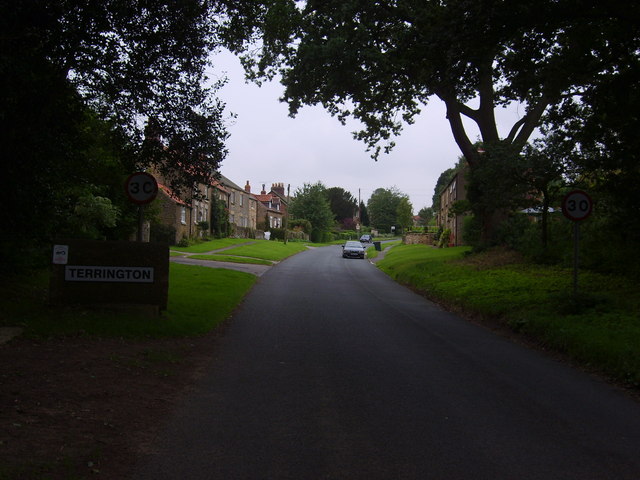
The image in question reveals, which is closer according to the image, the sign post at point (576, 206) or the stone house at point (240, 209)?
the sign post at point (576, 206)

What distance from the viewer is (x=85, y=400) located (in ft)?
18.0

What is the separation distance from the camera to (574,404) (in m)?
6.16

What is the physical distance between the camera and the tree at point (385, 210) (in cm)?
12812

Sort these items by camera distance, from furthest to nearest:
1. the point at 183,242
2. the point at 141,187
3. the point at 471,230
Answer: the point at 183,242 < the point at 471,230 < the point at 141,187

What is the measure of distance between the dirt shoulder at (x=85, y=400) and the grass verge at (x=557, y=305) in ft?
19.3

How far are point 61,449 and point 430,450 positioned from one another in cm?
290

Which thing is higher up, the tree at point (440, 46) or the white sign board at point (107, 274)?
the tree at point (440, 46)

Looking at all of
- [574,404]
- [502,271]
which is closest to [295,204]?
[502,271]

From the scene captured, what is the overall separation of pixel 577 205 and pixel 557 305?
2.19 m

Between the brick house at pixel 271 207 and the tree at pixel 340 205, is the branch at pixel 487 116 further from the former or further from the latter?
the tree at pixel 340 205

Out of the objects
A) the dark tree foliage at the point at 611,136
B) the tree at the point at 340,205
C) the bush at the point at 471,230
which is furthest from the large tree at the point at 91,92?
the tree at the point at 340,205

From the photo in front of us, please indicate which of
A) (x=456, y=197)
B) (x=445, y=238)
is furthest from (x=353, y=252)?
(x=456, y=197)

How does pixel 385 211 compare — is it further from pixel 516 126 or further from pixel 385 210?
pixel 516 126

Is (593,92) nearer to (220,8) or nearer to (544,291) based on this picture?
(544,291)
